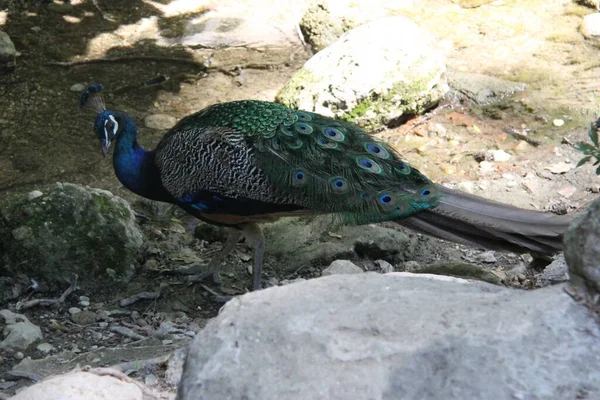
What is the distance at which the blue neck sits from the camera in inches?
169

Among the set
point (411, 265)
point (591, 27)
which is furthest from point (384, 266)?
point (591, 27)

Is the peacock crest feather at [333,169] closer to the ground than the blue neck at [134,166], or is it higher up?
higher up

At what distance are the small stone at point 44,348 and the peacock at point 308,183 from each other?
0.94 meters

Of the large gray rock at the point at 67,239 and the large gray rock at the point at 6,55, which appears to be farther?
the large gray rock at the point at 6,55

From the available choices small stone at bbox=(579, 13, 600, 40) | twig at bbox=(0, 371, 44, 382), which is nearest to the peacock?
twig at bbox=(0, 371, 44, 382)

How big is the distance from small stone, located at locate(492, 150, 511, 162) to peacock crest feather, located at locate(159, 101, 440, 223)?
1520 mm

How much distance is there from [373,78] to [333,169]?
1984 millimetres

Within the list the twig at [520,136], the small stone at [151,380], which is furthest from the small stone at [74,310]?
the twig at [520,136]

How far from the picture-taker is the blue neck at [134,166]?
14.1 feet

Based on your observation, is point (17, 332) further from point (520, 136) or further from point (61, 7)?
point (61, 7)

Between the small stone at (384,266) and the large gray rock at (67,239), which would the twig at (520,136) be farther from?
the large gray rock at (67,239)

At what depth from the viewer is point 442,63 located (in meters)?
5.94

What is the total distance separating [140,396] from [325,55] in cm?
358

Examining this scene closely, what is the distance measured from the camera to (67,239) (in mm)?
4273
